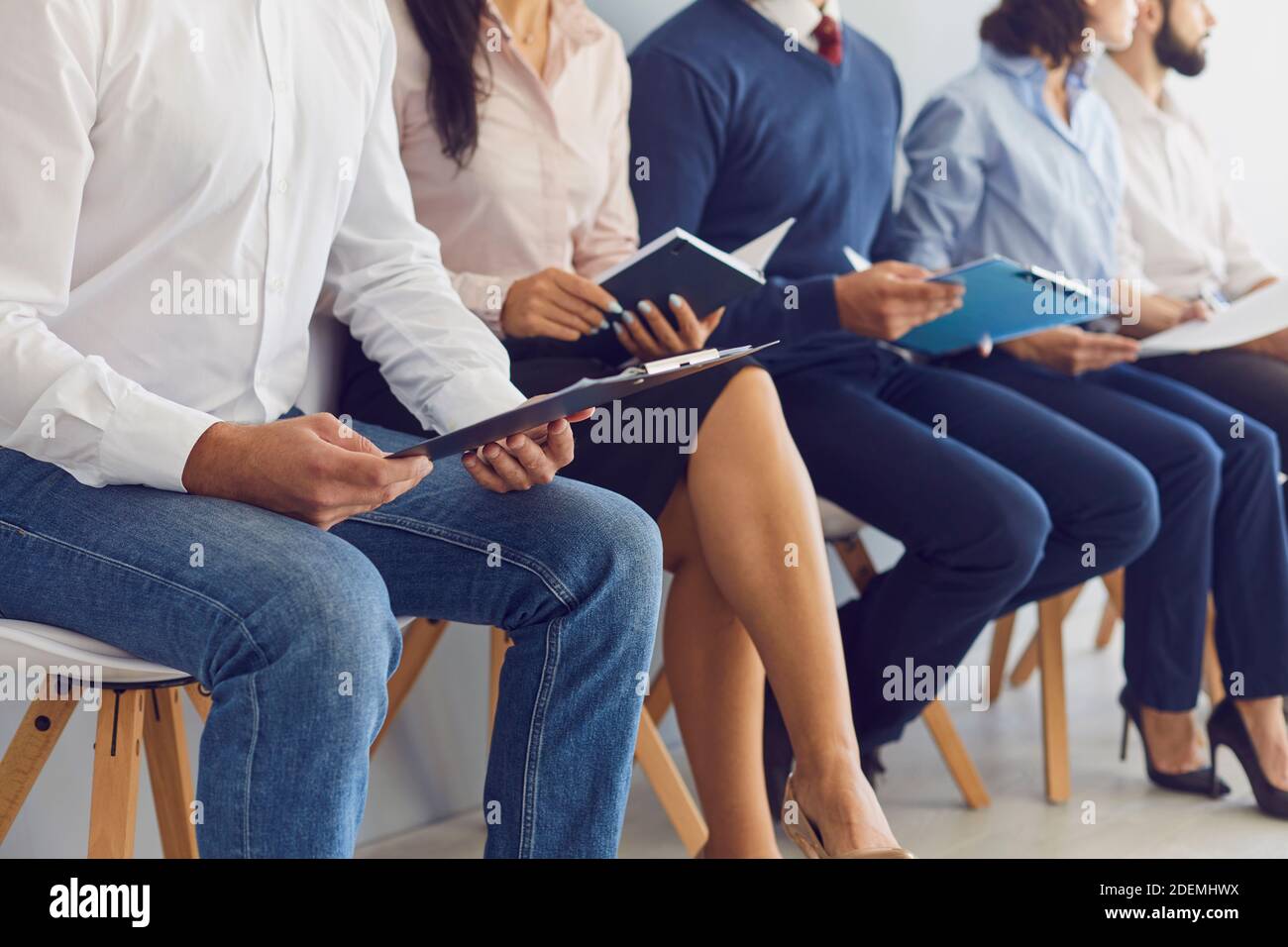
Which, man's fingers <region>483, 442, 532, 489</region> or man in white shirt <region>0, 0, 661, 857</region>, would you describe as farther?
man's fingers <region>483, 442, 532, 489</region>

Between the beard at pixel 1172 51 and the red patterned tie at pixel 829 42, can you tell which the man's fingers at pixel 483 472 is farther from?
the beard at pixel 1172 51

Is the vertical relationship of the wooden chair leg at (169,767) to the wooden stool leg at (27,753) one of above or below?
below

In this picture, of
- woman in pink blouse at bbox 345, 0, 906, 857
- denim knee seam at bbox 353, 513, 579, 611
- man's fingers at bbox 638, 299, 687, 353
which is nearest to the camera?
denim knee seam at bbox 353, 513, 579, 611

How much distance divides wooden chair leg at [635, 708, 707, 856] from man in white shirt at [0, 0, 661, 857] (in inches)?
19.8

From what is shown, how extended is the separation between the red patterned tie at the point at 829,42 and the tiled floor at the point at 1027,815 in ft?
3.30

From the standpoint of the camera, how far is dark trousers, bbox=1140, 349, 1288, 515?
2.07 metres

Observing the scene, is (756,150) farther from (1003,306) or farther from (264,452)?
(264,452)

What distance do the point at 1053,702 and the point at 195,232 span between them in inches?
51.9

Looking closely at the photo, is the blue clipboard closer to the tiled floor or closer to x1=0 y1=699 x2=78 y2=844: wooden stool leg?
the tiled floor

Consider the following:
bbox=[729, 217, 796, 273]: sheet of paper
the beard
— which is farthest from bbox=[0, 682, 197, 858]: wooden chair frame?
the beard

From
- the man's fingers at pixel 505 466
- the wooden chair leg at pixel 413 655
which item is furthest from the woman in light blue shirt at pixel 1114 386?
the man's fingers at pixel 505 466

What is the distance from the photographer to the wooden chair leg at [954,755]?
1.81 m

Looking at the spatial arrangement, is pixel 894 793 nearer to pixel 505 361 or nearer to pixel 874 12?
pixel 505 361
